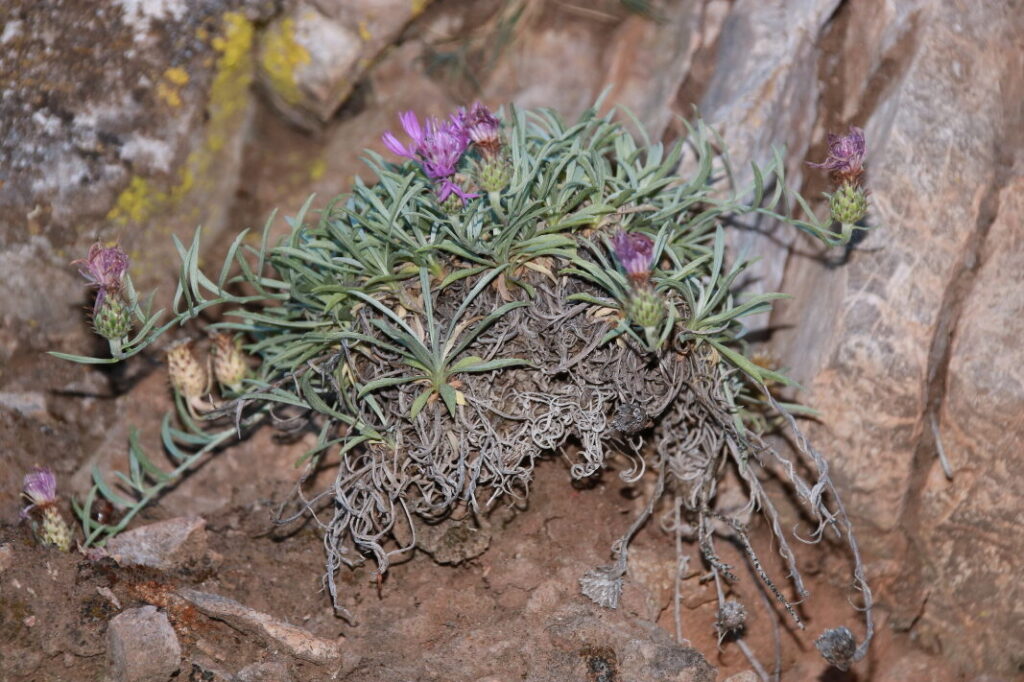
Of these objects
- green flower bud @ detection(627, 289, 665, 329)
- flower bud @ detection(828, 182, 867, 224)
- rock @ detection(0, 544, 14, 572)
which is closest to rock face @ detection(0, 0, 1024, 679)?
rock @ detection(0, 544, 14, 572)

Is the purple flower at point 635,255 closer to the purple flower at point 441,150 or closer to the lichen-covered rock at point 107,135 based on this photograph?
the purple flower at point 441,150

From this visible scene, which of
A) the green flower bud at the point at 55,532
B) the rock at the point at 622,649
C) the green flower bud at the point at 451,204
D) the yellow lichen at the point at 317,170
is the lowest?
the green flower bud at the point at 55,532

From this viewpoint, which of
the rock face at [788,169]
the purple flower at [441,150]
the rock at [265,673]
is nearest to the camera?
the rock at [265,673]

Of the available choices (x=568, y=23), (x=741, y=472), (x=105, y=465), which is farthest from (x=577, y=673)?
(x=568, y=23)

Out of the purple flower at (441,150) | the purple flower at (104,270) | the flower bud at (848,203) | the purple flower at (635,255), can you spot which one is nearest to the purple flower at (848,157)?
the flower bud at (848,203)

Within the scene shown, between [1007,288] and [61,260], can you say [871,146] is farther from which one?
[61,260]

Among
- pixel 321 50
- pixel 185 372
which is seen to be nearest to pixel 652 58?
pixel 321 50

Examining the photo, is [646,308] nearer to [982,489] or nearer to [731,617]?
[731,617]

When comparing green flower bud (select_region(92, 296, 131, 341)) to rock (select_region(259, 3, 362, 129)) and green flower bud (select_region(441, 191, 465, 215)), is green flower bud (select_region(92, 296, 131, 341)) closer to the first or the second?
green flower bud (select_region(441, 191, 465, 215))
